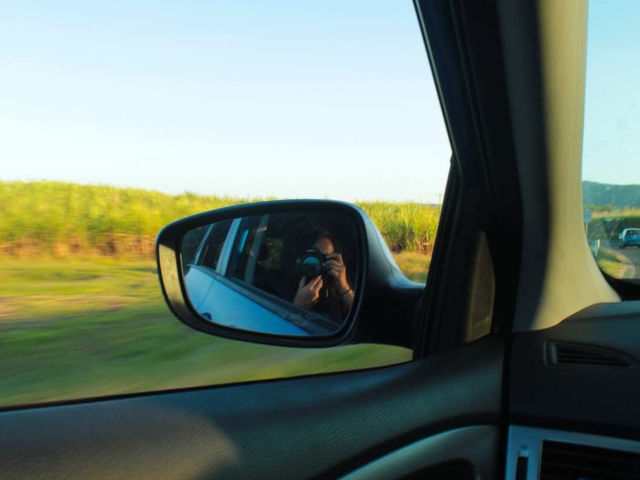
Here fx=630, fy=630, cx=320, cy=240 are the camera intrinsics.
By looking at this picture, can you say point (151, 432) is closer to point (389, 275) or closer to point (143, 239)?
point (389, 275)

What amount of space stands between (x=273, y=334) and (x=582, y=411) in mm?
1153

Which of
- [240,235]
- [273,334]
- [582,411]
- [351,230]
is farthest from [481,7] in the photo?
[240,235]

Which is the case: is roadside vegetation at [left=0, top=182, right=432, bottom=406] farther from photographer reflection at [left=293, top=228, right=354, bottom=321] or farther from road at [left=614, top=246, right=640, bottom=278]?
road at [left=614, top=246, right=640, bottom=278]

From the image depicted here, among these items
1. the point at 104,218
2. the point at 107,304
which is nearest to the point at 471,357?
the point at 107,304

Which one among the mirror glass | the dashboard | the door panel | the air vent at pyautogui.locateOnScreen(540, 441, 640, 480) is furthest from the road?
the mirror glass

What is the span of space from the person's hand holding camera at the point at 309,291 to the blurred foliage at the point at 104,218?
1.27 feet

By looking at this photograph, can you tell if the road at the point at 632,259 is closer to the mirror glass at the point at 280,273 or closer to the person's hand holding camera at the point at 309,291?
the mirror glass at the point at 280,273

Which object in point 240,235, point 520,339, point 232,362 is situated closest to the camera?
point 520,339

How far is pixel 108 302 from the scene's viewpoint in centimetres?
318

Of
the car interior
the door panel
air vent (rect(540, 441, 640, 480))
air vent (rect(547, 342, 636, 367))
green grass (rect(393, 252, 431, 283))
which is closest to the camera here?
the door panel

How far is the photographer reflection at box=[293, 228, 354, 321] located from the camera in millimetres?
2441

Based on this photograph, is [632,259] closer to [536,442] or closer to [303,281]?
[536,442]

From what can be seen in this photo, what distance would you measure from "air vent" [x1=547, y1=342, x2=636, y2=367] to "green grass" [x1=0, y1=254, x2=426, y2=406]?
555 millimetres

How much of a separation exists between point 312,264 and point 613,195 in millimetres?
1173
